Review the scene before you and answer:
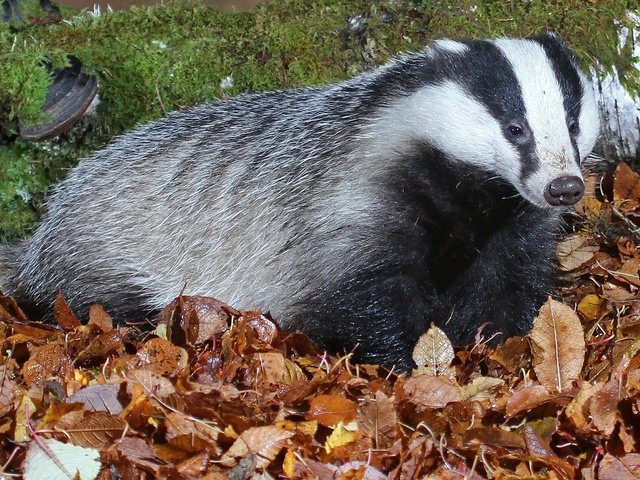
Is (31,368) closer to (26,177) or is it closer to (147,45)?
(26,177)

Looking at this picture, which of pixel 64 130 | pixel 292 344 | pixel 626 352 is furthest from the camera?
pixel 64 130

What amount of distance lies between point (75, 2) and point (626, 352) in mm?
7740

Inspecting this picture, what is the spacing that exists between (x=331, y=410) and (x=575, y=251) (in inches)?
77.5

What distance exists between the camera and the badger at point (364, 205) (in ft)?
11.4

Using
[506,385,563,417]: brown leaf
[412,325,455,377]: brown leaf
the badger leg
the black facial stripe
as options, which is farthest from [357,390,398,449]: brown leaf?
the black facial stripe

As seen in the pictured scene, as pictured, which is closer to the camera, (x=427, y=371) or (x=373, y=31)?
(x=427, y=371)

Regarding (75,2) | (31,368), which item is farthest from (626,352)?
(75,2)

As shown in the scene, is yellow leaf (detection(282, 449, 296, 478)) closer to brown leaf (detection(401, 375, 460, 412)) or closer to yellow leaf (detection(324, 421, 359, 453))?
yellow leaf (detection(324, 421, 359, 453))

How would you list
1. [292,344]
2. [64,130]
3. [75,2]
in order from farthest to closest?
[75,2]
[64,130]
[292,344]

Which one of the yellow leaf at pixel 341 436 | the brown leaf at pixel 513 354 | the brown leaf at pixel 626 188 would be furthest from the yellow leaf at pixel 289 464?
the brown leaf at pixel 626 188

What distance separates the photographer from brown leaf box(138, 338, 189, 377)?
325 cm

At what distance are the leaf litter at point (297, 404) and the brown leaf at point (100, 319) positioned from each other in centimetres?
4

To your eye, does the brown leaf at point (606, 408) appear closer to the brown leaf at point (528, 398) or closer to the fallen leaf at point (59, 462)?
the brown leaf at point (528, 398)

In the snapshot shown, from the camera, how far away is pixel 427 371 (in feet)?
11.2
